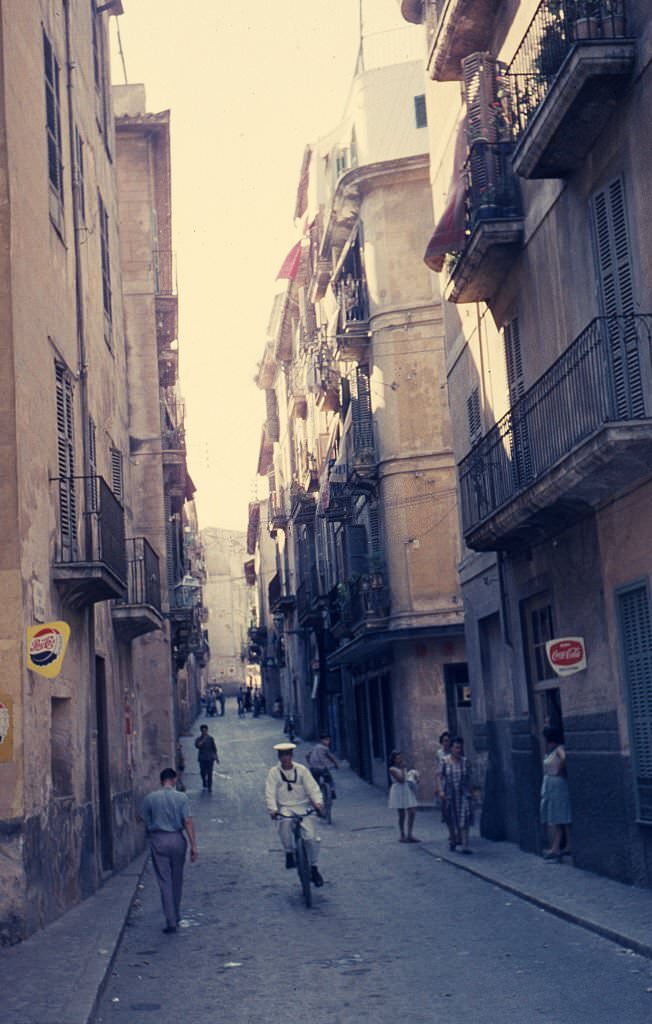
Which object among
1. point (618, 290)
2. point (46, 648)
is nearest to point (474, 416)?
point (618, 290)

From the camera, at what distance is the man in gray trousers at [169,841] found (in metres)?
14.0

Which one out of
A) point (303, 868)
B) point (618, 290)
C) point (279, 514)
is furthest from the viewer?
point (279, 514)

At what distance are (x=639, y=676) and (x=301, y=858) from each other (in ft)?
13.8

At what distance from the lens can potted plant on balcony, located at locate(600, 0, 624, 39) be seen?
1355cm

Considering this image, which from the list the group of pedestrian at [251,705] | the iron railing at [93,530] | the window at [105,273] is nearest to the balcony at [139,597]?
the iron railing at [93,530]

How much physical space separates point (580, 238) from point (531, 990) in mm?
8566

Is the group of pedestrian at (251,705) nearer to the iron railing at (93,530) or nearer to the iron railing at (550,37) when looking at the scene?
the iron railing at (93,530)

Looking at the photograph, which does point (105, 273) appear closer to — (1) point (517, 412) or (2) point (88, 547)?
(2) point (88, 547)

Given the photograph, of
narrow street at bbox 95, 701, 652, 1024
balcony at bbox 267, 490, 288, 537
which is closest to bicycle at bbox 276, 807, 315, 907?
narrow street at bbox 95, 701, 652, 1024

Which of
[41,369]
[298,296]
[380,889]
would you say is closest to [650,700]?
[380,889]

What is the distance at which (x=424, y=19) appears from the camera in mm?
23609

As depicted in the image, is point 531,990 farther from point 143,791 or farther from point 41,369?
point 143,791

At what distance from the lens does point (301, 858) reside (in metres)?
15.4

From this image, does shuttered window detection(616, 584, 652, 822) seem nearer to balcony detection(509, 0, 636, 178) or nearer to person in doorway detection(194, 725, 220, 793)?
balcony detection(509, 0, 636, 178)
